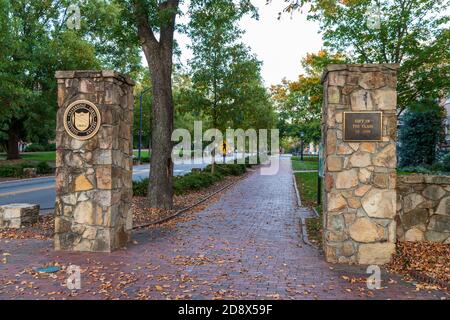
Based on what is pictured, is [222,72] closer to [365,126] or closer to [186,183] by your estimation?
[186,183]

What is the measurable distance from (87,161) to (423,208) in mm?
6073

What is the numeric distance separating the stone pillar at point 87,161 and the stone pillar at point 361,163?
3.74 meters

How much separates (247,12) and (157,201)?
6.60 meters

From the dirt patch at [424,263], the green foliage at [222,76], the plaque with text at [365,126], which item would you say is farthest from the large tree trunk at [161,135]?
the green foliage at [222,76]

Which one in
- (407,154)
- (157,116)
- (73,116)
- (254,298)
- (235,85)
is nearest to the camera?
(254,298)

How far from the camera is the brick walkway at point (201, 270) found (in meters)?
5.19

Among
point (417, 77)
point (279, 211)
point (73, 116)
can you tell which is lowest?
point (279, 211)

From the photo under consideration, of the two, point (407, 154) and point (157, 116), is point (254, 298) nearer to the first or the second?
point (157, 116)

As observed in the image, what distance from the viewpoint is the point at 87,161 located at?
24.3 ft

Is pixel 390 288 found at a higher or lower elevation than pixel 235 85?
lower

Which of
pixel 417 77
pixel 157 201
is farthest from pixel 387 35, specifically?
pixel 157 201

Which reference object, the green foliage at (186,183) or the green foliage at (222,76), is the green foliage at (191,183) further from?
the green foliage at (222,76)

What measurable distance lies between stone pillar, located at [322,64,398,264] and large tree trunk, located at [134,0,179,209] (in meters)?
6.43

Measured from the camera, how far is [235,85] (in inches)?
912
